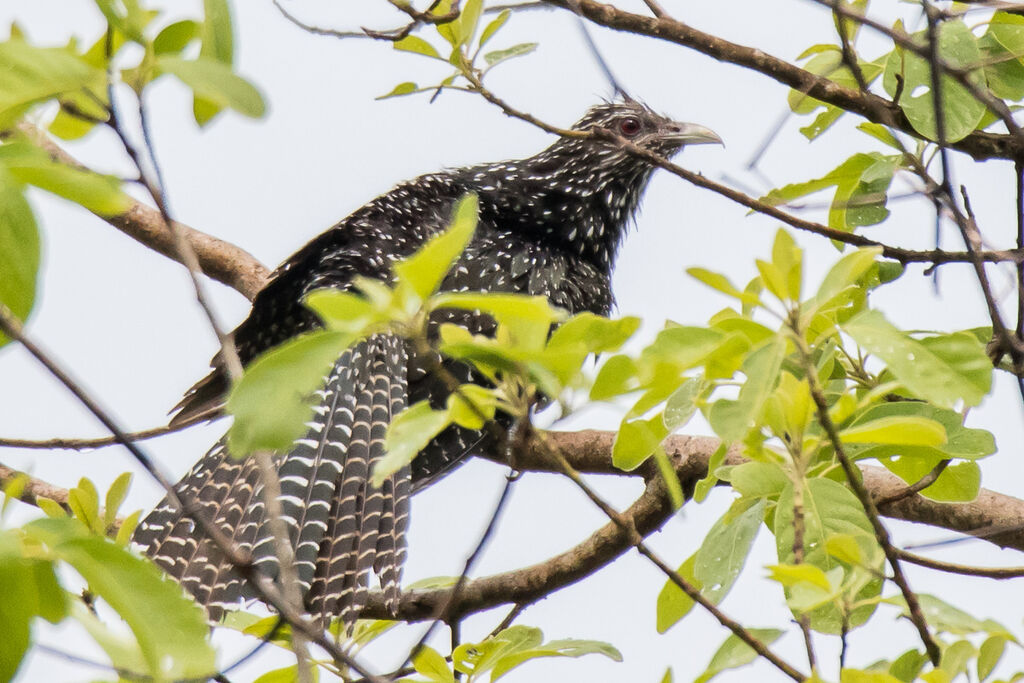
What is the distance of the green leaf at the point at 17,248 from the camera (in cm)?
131

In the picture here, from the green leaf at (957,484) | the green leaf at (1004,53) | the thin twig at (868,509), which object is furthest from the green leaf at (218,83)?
the green leaf at (1004,53)

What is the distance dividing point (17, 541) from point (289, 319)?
3580mm

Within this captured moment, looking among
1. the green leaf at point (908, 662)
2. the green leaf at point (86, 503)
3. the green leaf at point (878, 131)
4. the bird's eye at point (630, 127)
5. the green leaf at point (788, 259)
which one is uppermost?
the bird's eye at point (630, 127)

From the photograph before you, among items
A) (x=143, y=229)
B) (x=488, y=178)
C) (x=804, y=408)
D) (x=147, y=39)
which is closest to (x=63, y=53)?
(x=147, y=39)

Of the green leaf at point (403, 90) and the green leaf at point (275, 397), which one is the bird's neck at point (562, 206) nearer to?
the green leaf at point (403, 90)

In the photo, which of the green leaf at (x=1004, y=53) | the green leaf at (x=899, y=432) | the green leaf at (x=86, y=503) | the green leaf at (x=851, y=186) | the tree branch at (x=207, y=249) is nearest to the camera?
the green leaf at (x=899, y=432)

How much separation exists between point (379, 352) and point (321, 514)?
82 cm

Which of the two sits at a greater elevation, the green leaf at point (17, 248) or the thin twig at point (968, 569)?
the green leaf at point (17, 248)

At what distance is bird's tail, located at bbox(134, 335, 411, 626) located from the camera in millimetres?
3561

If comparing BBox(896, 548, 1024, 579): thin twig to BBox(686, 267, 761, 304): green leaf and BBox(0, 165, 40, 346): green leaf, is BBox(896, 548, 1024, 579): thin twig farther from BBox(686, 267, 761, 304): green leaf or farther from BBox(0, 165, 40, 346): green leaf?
BBox(0, 165, 40, 346): green leaf

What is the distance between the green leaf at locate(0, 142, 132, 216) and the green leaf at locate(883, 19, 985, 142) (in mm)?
1922

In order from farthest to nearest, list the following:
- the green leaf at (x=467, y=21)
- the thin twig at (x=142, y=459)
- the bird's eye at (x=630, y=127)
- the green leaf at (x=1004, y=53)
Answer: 1. the bird's eye at (x=630, y=127)
2. the green leaf at (x=467, y=21)
3. the green leaf at (x=1004, y=53)
4. the thin twig at (x=142, y=459)

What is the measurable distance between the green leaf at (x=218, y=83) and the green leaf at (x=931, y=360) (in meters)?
0.89

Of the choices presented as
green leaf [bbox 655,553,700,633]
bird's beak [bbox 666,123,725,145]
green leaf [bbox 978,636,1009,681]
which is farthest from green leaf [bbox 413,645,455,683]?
bird's beak [bbox 666,123,725,145]
